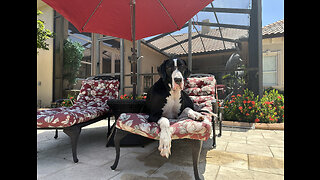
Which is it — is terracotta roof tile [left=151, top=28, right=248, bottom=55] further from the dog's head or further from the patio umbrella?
the dog's head

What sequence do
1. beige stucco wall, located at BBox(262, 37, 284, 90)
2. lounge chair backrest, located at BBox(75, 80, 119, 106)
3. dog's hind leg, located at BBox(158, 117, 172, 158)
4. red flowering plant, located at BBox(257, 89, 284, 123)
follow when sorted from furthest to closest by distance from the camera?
beige stucco wall, located at BBox(262, 37, 284, 90)
red flowering plant, located at BBox(257, 89, 284, 123)
lounge chair backrest, located at BBox(75, 80, 119, 106)
dog's hind leg, located at BBox(158, 117, 172, 158)

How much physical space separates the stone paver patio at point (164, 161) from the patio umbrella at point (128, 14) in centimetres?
102

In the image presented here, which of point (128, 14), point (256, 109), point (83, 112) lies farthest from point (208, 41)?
point (83, 112)

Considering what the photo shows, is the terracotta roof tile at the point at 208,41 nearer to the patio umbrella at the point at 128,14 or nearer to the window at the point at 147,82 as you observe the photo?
the window at the point at 147,82

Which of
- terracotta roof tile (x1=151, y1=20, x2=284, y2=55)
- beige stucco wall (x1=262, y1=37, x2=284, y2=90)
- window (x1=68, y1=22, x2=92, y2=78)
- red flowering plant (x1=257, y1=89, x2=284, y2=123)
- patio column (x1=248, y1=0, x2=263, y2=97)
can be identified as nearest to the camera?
red flowering plant (x1=257, y1=89, x2=284, y2=123)

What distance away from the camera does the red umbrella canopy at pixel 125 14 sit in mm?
2342

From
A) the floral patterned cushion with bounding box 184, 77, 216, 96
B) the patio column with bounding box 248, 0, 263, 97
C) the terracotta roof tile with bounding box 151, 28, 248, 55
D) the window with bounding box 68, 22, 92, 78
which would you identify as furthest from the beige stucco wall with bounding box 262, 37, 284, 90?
the window with bounding box 68, 22, 92, 78

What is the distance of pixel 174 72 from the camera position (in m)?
1.87

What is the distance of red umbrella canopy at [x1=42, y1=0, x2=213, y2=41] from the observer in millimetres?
2342

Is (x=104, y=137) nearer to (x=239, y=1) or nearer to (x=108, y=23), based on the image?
(x=108, y=23)

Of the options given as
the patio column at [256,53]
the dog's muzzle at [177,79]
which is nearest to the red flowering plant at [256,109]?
the patio column at [256,53]
